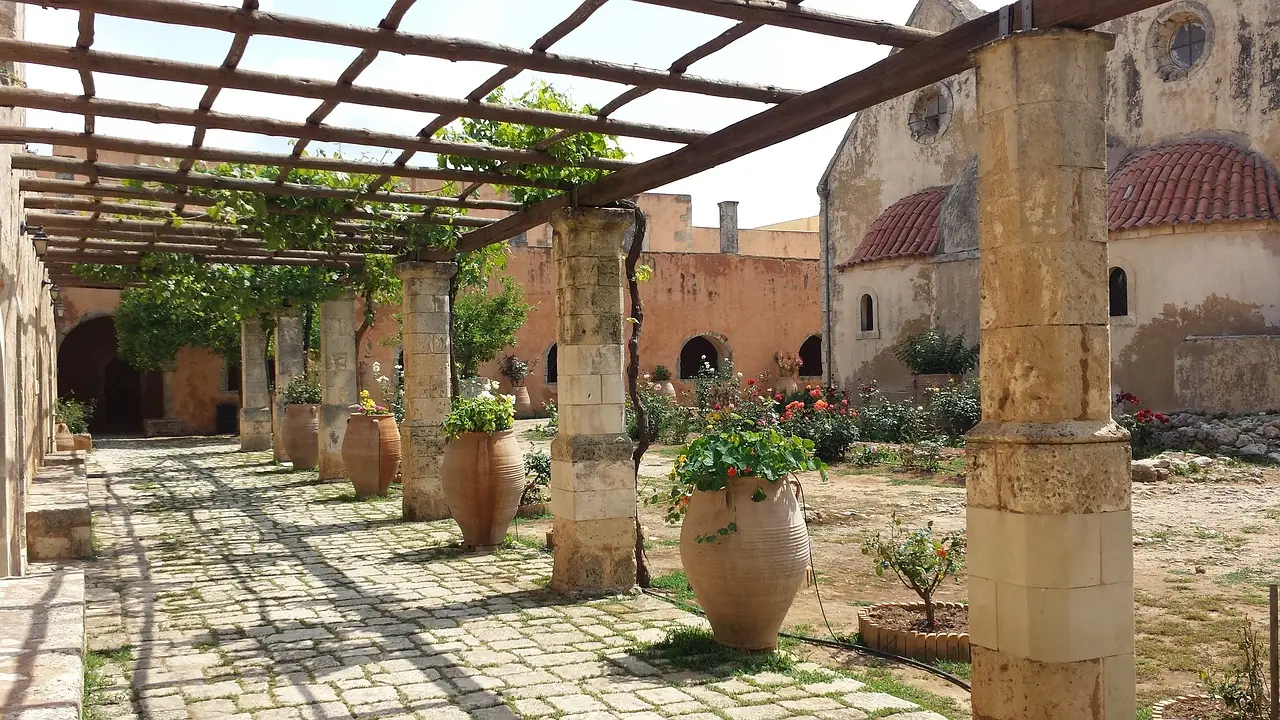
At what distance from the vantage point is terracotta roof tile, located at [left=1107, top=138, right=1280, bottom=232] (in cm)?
1452

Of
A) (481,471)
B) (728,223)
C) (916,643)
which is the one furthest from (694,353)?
(916,643)

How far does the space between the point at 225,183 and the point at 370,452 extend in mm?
5007

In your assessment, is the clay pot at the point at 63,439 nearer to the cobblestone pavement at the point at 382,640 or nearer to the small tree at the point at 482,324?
the cobblestone pavement at the point at 382,640

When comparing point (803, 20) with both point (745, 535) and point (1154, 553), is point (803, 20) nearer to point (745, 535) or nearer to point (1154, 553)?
point (745, 535)

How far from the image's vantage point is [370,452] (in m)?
11.8

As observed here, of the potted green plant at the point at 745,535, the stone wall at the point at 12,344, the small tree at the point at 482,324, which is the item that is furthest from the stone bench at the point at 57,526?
the small tree at the point at 482,324

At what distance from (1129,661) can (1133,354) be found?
43.9 feet

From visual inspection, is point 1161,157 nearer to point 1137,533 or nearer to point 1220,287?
point 1220,287

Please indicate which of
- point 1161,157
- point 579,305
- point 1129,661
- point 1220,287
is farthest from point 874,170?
point 1129,661

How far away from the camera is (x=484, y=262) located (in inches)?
452

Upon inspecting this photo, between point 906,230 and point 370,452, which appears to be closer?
point 370,452

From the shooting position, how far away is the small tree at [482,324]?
69.5 ft

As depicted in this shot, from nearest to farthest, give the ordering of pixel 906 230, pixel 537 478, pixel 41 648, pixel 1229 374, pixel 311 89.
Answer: pixel 41 648 → pixel 311 89 → pixel 537 478 → pixel 1229 374 → pixel 906 230

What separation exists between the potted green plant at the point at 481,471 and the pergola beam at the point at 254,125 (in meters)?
2.66
